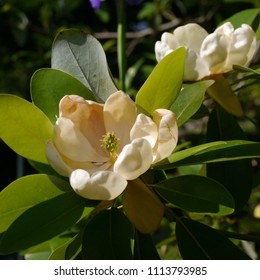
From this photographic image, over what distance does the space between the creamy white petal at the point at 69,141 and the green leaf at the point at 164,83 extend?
0.28 feet

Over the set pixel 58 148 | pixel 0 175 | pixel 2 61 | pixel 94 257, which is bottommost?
pixel 0 175

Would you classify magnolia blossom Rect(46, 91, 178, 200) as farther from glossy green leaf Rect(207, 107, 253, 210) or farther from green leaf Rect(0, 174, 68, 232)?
glossy green leaf Rect(207, 107, 253, 210)

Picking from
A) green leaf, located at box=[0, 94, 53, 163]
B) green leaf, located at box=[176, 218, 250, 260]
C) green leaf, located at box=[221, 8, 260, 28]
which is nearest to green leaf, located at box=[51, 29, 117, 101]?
green leaf, located at box=[0, 94, 53, 163]

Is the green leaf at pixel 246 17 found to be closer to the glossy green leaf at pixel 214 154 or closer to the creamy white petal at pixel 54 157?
the glossy green leaf at pixel 214 154

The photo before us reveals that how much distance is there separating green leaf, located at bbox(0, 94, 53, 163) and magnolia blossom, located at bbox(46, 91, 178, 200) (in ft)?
0.08

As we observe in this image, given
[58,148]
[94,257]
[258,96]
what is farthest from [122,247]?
[258,96]

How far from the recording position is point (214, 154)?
70cm

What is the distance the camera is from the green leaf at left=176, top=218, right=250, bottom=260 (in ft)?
2.52

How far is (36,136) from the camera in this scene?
0.72 metres

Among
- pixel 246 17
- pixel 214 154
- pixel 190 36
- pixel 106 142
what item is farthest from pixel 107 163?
pixel 246 17

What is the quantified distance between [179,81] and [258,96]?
2.89 ft

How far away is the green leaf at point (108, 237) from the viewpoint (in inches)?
27.2

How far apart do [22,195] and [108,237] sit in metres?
0.11

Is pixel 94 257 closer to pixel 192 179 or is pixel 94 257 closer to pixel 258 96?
pixel 192 179
